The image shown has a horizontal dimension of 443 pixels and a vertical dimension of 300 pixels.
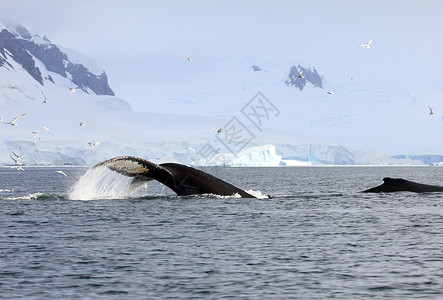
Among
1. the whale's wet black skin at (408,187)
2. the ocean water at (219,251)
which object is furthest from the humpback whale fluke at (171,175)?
the whale's wet black skin at (408,187)

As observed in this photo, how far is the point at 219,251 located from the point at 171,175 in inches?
254

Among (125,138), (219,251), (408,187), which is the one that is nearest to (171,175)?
(219,251)

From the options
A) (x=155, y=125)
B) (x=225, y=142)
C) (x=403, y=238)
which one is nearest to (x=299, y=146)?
(x=225, y=142)

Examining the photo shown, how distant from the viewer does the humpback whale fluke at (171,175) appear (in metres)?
20.1

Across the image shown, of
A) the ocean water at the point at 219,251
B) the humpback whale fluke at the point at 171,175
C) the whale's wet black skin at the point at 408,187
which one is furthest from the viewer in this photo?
the whale's wet black skin at the point at 408,187

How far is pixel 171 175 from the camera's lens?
21.6m

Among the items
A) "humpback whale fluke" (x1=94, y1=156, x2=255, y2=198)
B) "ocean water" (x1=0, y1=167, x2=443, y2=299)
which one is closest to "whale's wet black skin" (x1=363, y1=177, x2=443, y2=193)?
"ocean water" (x1=0, y1=167, x2=443, y2=299)

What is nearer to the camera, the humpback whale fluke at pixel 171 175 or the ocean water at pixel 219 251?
the ocean water at pixel 219 251

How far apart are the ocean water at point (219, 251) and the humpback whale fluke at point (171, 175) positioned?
0.57 meters

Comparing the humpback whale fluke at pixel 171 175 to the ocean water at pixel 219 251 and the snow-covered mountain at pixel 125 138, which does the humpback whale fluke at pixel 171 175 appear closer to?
the ocean water at pixel 219 251

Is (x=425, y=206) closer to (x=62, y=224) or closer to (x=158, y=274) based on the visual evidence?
(x=62, y=224)

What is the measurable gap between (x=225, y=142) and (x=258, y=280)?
395 ft

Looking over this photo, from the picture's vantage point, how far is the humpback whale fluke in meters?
20.1

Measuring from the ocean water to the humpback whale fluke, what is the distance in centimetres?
57
